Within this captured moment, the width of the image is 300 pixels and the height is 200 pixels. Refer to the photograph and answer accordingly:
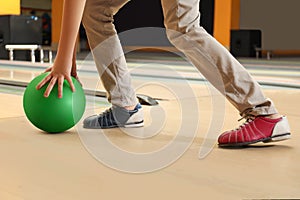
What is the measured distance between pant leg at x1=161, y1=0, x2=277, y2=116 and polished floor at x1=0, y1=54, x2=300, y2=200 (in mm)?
165

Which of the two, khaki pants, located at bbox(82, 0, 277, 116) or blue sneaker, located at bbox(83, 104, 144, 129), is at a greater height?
khaki pants, located at bbox(82, 0, 277, 116)

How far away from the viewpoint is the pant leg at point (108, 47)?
5.68 feet

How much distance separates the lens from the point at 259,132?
5.02 feet

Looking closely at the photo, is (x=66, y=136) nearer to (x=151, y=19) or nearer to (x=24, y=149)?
(x=24, y=149)

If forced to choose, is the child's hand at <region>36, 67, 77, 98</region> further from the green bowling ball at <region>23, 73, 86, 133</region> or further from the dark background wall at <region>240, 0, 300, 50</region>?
the dark background wall at <region>240, 0, 300, 50</region>

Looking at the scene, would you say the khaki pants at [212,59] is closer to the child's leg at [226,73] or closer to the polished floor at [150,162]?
the child's leg at [226,73]

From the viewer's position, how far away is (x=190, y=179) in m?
1.21

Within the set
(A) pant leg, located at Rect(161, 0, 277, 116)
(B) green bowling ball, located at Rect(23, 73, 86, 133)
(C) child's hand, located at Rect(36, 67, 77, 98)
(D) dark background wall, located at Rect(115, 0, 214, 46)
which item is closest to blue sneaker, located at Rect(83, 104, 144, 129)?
(B) green bowling ball, located at Rect(23, 73, 86, 133)

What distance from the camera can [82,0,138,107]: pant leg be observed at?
1.73m

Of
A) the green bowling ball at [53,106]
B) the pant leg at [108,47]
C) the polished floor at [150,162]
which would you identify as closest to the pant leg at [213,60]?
the polished floor at [150,162]

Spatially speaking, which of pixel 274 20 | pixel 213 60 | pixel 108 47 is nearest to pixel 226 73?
pixel 213 60

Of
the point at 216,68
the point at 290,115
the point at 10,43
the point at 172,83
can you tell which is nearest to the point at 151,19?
the point at 10,43

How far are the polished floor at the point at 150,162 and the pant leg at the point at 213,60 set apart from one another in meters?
0.16

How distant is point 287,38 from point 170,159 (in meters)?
8.52
